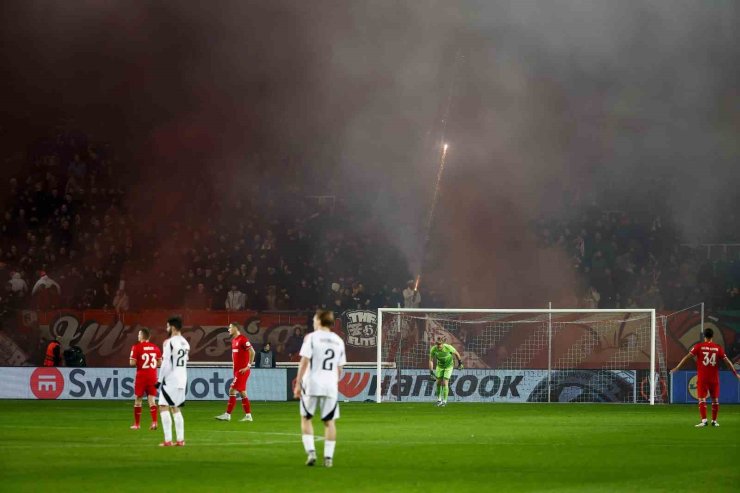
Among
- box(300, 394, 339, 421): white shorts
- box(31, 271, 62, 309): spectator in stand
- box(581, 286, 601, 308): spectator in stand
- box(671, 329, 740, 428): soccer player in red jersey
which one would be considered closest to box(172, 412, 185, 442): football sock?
box(300, 394, 339, 421): white shorts

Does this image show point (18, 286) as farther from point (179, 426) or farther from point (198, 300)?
point (179, 426)

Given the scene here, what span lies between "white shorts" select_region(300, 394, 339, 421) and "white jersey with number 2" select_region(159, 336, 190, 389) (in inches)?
144

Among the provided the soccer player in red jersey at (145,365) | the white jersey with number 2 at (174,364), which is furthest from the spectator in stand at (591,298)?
the white jersey with number 2 at (174,364)

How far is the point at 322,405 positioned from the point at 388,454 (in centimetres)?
268

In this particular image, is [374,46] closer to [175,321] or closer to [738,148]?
Result: [738,148]

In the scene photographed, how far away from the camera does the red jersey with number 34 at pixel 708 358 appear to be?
21906mm

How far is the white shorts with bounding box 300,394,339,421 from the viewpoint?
13141 mm

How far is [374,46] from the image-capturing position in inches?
1570

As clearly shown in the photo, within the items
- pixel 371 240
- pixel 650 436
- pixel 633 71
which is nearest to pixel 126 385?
pixel 371 240

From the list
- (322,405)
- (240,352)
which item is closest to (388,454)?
(322,405)

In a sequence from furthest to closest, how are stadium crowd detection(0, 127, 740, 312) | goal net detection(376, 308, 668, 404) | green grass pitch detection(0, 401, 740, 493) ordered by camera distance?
stadium crowd detection(0, 127, 740, 312) → goal net detection(376, 308, 668, 404) → green grass pitch detection(0, 401, 740, 493)

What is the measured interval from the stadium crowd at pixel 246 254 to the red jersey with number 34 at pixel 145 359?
12.3m

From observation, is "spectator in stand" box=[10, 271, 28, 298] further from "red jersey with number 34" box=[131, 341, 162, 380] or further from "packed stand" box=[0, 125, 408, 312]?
"red jersey with number 34" box=[131, 341, 162, 380]

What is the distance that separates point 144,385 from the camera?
21.3m
